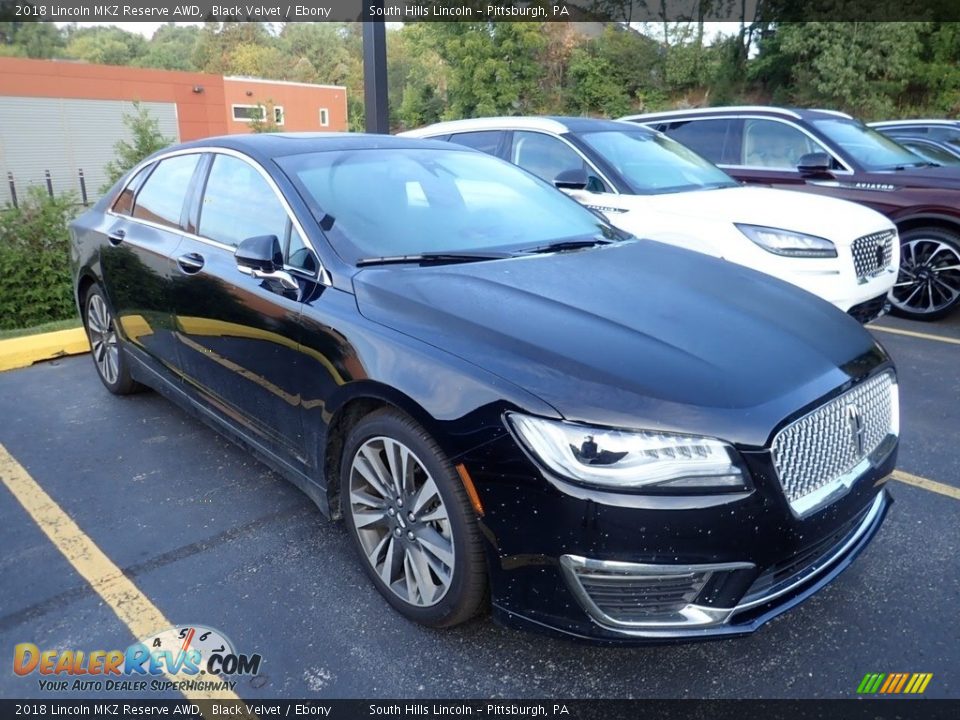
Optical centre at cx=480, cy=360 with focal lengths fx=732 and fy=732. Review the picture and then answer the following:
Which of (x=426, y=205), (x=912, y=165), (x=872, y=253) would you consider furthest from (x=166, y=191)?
Answer: (x=912, y=165)

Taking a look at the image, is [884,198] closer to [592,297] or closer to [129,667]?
[592,297]

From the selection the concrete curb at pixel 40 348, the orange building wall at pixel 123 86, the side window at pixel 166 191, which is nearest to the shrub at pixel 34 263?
the concrete curb at pixel 40 348

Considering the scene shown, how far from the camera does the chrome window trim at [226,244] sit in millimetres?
2812

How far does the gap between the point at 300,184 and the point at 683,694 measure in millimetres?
2376

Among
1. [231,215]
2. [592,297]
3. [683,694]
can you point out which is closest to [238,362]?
[231,215]

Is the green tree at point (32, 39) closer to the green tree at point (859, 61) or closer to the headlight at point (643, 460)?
the green tree at point (859, 61)

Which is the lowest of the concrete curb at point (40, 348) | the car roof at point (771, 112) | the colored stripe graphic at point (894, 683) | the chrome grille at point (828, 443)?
the colored stripe graphic at point (894, 683)

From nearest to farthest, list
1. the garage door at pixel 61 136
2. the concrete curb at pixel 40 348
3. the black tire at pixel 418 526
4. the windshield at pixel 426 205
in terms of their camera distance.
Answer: the black tire at pixel 418 526, the windshield at pixel 426 205, the concrete curb at pixel 40 348, the garage door at pixel 61 136

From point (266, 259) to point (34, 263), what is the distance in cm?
657

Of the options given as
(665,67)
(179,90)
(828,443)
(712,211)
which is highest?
(665,67)

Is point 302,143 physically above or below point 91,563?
above

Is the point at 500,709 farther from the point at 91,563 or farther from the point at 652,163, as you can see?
the point at 652,163

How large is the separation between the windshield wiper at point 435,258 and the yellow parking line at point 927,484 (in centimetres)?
217

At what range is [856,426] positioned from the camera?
2.34m
